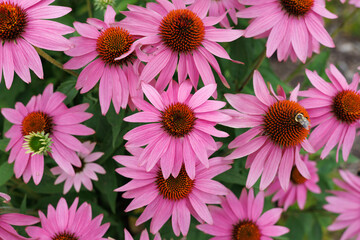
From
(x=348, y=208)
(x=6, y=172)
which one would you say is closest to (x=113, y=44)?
(x=6, y=172)

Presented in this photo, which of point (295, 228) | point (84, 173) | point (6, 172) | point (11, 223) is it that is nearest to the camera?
point (11, 223)

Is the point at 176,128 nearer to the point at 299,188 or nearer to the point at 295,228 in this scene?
the point at 299,188

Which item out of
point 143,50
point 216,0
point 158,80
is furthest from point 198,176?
point 216,0

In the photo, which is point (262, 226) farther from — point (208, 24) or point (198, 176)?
point (208, 24)

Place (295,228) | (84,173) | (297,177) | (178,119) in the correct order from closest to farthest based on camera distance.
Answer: (178,119)
(84,173)
(297,177)
(295,228)

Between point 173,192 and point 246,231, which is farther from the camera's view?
point 246,231

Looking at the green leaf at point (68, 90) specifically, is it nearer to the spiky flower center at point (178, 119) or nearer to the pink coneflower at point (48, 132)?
the pink coneflower at point (48, 132)

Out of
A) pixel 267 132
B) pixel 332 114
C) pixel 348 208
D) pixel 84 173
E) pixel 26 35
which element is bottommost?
pixel 84 173
